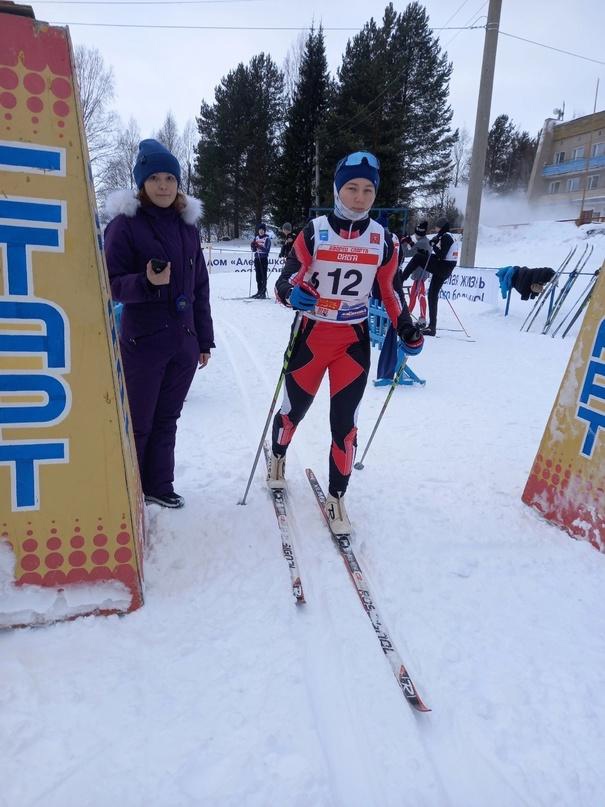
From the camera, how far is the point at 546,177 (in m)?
46.9

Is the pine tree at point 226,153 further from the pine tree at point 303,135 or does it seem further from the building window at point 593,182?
the building window at point 593,182

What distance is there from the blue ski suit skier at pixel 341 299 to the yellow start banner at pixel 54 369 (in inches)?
45.5

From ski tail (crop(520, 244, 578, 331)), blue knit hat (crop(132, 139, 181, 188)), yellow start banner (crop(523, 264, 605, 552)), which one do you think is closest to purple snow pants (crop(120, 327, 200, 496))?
blue knit hat (crop(132, 139, 181, 188))

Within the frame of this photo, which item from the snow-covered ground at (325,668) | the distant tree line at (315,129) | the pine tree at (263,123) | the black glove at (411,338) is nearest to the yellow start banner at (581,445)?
the snow-covered ground at (325,668)

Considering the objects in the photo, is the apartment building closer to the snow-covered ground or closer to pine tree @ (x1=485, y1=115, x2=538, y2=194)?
pine tree @ (x1=485, y1=115, x2=538, y2=194)

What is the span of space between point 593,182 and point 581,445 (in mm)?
50272

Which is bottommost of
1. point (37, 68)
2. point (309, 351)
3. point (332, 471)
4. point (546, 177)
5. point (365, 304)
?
point (332, 471)

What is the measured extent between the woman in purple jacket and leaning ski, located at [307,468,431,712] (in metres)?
1.21

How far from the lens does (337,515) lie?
3.07 m

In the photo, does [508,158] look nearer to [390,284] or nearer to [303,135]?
[303,135]

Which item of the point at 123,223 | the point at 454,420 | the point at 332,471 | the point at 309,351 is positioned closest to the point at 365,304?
the point at 309,351

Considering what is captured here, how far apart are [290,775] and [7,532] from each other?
1415 mm

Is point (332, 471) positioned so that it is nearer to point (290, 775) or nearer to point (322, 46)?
point (290, 775)

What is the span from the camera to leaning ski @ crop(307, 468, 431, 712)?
190cm
